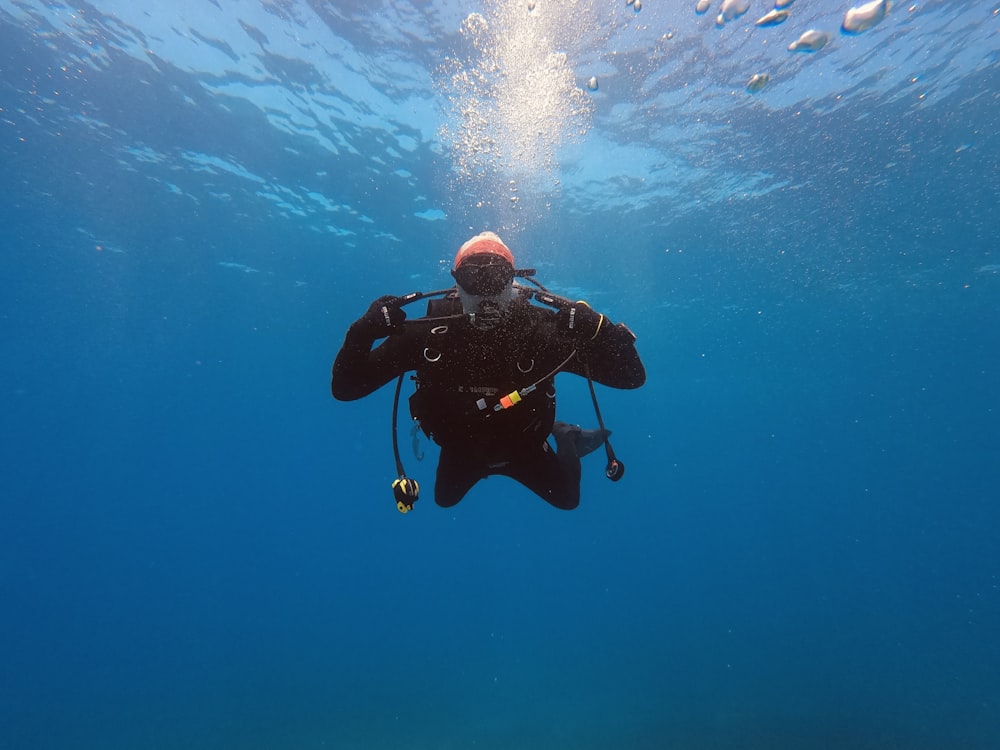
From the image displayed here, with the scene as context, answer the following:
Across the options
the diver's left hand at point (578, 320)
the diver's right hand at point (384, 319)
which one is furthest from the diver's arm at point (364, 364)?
the diver's left hand at point (578, 320)

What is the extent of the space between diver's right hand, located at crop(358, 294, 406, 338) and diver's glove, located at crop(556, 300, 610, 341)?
3.45 ft

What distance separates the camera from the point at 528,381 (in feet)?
11.9

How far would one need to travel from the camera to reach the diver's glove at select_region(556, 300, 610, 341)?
2.97 meters

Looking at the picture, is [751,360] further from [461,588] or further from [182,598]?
[182,598]

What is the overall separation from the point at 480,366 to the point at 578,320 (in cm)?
90

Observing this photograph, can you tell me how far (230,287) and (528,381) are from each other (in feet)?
83.7

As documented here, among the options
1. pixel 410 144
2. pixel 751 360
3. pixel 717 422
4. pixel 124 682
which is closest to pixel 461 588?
pixel 124 682

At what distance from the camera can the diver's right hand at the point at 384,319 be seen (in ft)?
10.1

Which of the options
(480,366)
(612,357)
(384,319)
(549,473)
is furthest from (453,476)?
(384,319)

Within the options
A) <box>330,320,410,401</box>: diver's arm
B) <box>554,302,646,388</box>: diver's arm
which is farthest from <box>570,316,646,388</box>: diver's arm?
<box>330,320,410,401</box>: diver's arm

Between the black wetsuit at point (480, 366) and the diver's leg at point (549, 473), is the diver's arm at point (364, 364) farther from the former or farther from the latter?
the diver's leg at point (549, 473)

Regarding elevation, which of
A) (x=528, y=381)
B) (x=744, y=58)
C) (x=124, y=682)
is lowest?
(x=124, y=682)

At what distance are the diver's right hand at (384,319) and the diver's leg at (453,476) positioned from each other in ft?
5.77

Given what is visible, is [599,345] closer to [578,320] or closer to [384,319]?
[578,320]
